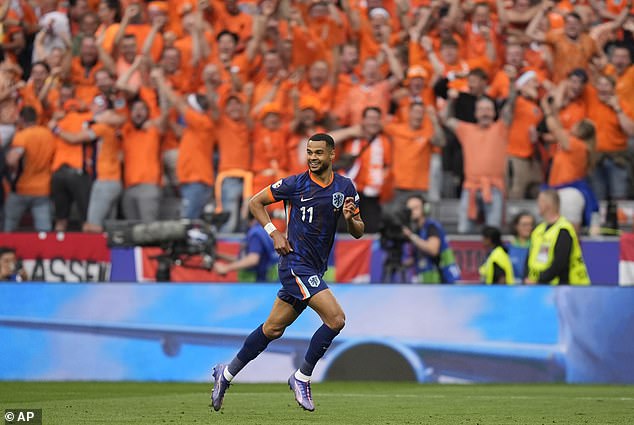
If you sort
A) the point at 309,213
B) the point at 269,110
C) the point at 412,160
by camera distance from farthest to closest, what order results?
the point at 269,110, the point at 412,160, the point at 309,213

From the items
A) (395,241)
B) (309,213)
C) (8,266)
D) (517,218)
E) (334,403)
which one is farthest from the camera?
(8,266)

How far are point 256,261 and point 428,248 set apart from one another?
220 centimetres

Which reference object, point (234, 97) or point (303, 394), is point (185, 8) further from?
point (303, 394)

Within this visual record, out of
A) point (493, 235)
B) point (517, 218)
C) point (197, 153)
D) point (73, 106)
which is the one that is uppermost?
point (73, 106)

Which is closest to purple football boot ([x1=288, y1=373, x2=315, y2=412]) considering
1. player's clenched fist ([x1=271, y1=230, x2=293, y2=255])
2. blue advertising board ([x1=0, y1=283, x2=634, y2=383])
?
player's clenched fist ([x1=271, y1=230, x2=293, y2=255])

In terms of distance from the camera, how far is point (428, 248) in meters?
15.4

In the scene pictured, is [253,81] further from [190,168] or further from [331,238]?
[331,238]

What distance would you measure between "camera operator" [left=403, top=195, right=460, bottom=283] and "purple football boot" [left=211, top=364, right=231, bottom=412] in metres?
5.80

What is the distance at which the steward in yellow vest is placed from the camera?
15.0m

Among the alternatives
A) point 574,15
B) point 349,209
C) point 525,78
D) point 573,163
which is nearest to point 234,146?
point 525,78

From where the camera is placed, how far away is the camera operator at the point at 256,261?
50.5 feet

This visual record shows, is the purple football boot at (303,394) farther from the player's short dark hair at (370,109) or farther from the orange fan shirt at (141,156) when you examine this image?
the orange fan shirt at (141,156)

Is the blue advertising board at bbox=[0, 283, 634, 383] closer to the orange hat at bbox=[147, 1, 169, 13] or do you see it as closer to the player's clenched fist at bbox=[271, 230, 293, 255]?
the player's clenched fist at bbox=[271, 230, 293, 255]

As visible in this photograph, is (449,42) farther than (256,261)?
Yes
